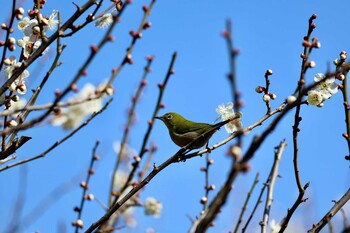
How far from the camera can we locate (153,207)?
590 centimetres

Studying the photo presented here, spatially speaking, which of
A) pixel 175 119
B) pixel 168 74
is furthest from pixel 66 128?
pixel 175 119

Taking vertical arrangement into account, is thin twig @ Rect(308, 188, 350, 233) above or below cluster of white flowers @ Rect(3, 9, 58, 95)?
below

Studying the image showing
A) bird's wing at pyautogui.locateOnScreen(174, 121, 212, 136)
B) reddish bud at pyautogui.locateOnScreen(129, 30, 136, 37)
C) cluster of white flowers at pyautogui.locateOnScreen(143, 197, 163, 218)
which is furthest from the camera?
cluster of white flowers at pyautogui.locateOnScreen(143, 197, 163, 218)

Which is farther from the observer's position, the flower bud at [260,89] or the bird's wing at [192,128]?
the bird's wing at [192,128]

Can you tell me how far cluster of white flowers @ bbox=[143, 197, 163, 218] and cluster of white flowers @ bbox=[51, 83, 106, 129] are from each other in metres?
2.96

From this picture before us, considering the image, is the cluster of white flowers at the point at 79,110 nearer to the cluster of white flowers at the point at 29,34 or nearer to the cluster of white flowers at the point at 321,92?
the cluster of white flowers at the point at 29,34

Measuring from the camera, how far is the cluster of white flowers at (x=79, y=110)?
2.77 m

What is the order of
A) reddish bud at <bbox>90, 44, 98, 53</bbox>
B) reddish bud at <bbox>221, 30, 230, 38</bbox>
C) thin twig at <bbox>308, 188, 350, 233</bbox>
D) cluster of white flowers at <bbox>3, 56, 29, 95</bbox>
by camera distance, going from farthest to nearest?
1. cluster of white flowers at <bbox>3, 56, 29, 95</bbox>
2. thin twig at <bbox>308, 188, 350, 233</bbox>
3. reddish bud at <bbox>90, 44, 98, 53</bbox>
4. reddish bud at <bbox>221, 30, 230, 38</bbox>

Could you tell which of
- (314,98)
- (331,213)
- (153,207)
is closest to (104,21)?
(314,98)

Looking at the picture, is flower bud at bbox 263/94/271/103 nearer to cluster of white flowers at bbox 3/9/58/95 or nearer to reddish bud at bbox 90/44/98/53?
cluster of white flowers at bbox 3/9/58/95

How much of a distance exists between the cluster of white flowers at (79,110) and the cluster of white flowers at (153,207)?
296 centimetres

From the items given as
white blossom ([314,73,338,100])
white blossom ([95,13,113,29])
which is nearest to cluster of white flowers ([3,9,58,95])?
white blossom ([95,13,113,29])

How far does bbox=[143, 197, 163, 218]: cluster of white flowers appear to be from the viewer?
5.87 meters

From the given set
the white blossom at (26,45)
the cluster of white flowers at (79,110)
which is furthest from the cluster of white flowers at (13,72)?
the cluster of white flowers at (79,110)
